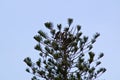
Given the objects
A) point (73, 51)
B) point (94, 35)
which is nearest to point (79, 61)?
point (73, 51)

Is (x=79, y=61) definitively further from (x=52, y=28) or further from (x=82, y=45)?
(x=52, y=28)

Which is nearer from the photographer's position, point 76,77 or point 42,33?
point 76,77

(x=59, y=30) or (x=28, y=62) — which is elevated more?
(x=59, y=30)

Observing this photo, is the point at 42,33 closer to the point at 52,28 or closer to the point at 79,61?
the point at 52,28

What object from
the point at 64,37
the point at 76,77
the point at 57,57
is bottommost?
the point at 76,77

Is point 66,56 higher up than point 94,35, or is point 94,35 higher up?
point 94,35

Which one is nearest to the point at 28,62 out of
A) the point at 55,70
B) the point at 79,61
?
the point at 55,70

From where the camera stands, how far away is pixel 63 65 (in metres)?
10.7

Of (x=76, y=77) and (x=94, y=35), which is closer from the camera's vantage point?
(x=76, y=77)

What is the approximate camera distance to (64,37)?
11.1 meters

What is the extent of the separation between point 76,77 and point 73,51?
101 centimetres

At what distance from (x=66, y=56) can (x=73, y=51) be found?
34 cm

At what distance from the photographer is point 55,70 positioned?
10.8m

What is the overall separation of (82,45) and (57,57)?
1.12 meters
